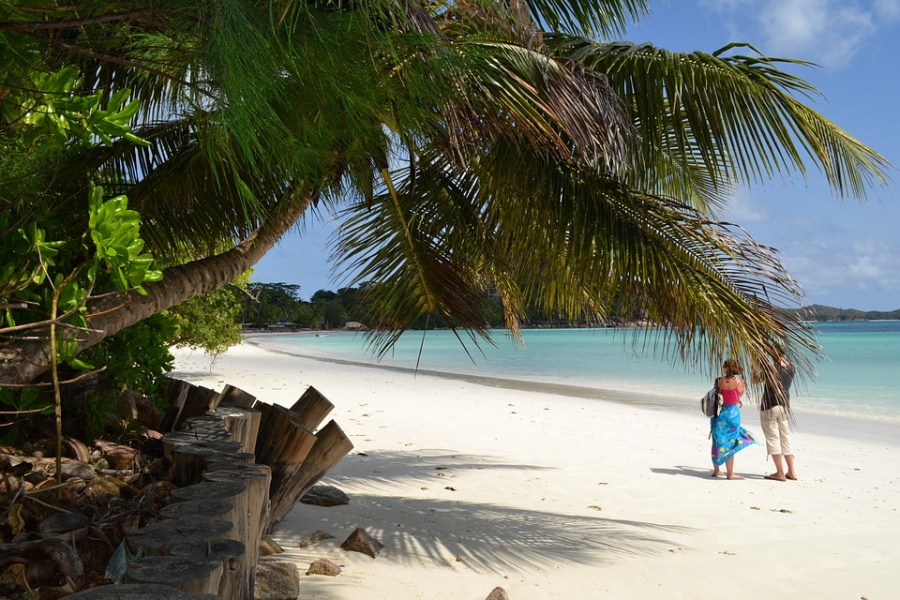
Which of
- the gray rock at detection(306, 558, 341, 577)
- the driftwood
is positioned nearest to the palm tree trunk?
the driftwood

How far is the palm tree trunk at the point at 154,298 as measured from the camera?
2936mm

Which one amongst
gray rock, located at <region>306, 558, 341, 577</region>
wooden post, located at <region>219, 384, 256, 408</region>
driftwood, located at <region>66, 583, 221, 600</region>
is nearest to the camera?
driftwood, located at <region>66, 583, 221, 600</region>

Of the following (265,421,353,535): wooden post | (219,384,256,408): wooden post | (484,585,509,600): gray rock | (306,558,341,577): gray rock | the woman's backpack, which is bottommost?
(306,558,341,577): gray rock

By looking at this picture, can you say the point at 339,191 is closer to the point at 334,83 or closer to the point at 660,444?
the point at 334,83

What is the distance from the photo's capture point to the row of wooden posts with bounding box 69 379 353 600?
1.82 meters

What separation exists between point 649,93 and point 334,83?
9.27ft

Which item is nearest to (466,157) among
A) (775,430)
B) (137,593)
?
(137,593)

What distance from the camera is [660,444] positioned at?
32.8ft

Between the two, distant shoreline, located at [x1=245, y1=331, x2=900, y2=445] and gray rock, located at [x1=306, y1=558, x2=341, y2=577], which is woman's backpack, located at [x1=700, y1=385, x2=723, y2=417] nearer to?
distant shoreline, located at [x1=245, y1=331, x2=900, y2=445]

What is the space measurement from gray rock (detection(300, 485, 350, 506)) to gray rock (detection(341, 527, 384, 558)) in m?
1.11

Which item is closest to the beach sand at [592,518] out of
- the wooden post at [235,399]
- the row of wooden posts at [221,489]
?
the row of wooden posts at [221,489]

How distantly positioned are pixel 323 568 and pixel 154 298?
164cm

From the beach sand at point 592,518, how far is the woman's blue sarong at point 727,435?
0.27 m

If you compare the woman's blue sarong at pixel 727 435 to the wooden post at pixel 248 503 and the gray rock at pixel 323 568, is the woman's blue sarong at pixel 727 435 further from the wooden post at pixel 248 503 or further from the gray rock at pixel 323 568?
the wooden post at pixel 248 503
